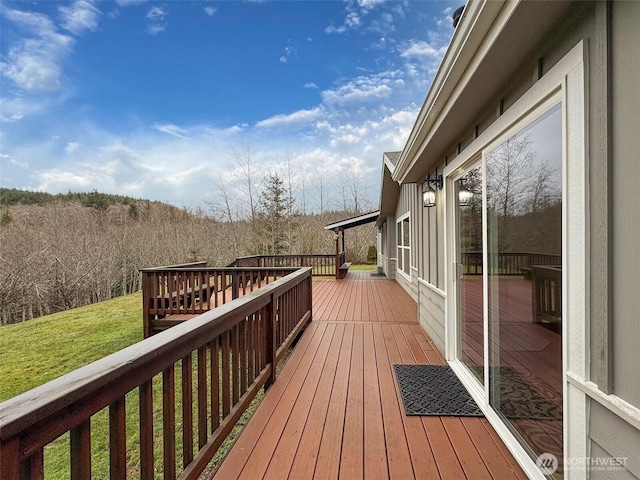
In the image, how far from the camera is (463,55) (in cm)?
172

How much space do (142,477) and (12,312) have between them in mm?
12042

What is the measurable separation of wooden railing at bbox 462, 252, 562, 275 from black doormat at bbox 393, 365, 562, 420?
661mm

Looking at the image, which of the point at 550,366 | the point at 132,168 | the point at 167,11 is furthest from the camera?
the point at 132,168

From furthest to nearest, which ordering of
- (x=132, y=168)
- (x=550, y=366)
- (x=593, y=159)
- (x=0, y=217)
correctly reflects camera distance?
(x=132, y=168) → (x=0, y=217) → (x=550, y=366) → (x=593, y=159)

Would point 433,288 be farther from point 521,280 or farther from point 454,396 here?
point 521,280

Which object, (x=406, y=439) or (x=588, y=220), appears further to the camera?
(x=406, y=439)

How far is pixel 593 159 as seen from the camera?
1.19m

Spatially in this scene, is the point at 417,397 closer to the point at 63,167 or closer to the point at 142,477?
the point at 142,477

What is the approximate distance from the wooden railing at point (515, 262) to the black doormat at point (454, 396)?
2.17ft

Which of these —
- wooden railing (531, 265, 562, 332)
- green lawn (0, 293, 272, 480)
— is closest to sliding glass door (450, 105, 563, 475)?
wooden railing (531, 265, 562, 332)

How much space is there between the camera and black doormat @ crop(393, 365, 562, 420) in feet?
5.77

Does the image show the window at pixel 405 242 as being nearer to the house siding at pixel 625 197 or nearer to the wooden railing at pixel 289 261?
the wooden railing at pixel 289 261

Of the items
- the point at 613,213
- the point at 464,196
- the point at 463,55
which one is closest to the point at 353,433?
the point at 613,213

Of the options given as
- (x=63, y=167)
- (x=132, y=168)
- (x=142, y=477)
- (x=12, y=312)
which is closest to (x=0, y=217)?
(x=12, y=312)
